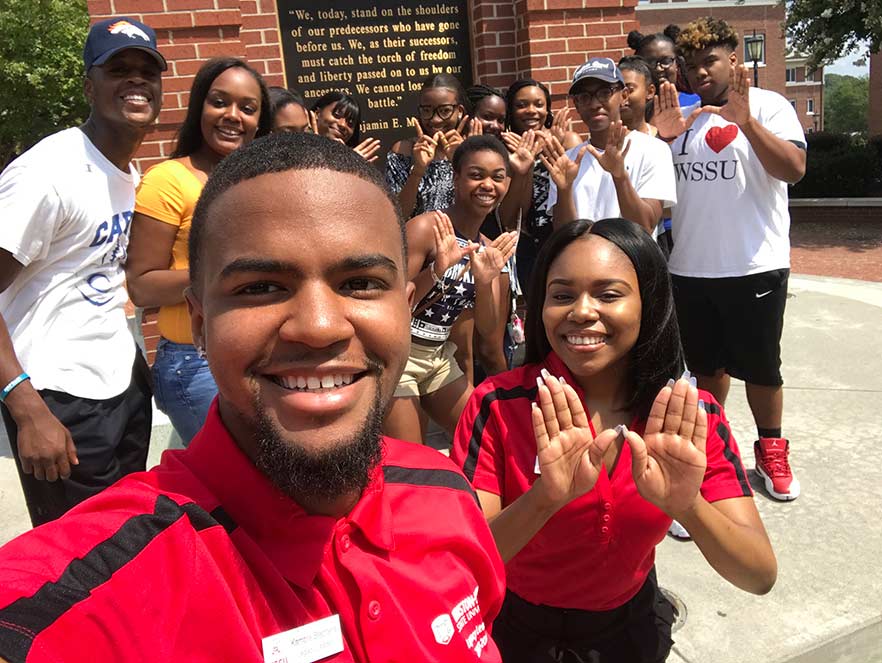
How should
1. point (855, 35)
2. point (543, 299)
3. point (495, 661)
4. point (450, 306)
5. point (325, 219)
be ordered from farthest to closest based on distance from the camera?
point (855, 35), point (450, 306), point (543, 299), point (495, 661), point (325, 219)

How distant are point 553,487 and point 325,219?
0.85 metres

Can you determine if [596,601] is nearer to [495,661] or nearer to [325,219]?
[495,661]

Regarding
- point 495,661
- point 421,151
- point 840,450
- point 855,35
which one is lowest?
point 840,450

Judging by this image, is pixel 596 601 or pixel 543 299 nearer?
pixel 596 601

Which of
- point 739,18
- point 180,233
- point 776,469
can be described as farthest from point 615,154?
point 739,18

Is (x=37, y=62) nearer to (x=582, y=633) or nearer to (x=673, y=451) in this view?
(x=582, y=633)

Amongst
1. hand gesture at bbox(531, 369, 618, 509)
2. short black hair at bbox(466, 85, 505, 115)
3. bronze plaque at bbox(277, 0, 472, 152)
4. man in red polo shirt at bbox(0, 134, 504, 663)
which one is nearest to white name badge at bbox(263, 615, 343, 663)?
man in red polo shirt at bbox(0, 134, 504, 663)

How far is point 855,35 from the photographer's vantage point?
1597 cm

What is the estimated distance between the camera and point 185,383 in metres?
2.35

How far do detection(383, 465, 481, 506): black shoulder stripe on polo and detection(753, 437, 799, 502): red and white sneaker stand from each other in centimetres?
246

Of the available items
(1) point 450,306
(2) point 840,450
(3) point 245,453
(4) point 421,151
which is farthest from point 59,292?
(2) point 840,450

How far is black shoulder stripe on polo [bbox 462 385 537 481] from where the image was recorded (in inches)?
70.8

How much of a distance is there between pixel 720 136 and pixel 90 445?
3.04 meters

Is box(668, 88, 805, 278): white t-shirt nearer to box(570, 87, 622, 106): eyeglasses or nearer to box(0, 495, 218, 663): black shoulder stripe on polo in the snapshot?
box(570, 87, 622, 106): eyeglasses
